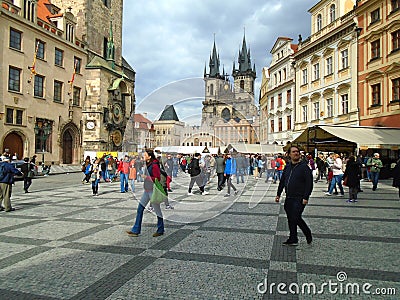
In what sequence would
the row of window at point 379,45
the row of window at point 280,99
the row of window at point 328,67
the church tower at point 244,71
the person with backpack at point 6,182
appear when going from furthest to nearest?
the church tower at point 244,71
the row of window at point 280,99
the row of window at point 328,67
the row of window at point 379,45
the person with backpack at point 6,182

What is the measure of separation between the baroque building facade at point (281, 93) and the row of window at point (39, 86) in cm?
2180

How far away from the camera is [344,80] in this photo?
28531mm

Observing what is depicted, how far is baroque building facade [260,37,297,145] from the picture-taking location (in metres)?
37.6

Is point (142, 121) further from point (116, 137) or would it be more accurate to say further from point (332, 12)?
point (116, 137)

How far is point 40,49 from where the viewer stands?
1251 inches

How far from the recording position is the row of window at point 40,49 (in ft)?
93.7

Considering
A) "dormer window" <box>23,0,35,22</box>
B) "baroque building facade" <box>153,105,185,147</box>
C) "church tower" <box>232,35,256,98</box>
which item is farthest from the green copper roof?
"church tower" <box>232,35,256,98</box>

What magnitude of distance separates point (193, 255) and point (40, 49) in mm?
32823

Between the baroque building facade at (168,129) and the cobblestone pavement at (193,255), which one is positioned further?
the baroque building facade at (168,129)

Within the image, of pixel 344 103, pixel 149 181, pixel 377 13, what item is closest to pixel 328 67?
pixel 344 103

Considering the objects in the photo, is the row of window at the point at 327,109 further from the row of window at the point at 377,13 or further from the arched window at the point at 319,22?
the arched window at the point at 319,22

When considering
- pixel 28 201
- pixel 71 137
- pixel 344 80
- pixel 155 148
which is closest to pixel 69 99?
pixel 71 137

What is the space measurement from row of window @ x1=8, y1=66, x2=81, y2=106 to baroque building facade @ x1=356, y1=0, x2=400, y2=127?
29905 millimetres

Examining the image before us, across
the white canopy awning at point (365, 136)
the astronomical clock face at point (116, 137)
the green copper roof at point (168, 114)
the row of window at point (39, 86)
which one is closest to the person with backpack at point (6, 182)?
the green copper roof at point (168, 114)
